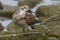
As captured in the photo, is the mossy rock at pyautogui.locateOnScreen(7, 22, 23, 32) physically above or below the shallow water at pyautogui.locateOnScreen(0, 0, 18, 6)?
below

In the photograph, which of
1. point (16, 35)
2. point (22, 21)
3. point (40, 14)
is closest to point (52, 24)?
point (22, 21)

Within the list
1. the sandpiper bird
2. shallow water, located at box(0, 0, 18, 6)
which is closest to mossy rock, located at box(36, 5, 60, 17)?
the sandpiper bird

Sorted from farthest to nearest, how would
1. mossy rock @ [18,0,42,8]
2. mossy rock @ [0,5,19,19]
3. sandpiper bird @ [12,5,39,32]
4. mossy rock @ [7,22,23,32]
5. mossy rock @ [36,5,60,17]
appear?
mossy rock @ [18,0,42,8]
mossy rock @ [0,5,19,19]
mossy rock @ [36,5,60,17]
mossy rock @ [7,22,23,32]
sandpiper bird @ [12,5,39,32]

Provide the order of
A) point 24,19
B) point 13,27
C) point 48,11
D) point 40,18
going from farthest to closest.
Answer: point 48,11 → point 40,18 → point 13,27 → point 24,19

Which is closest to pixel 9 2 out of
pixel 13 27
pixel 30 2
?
pixel 30 2

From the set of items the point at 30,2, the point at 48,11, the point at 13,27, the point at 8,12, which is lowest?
the point at 13,27

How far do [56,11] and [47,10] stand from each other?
0.30 m

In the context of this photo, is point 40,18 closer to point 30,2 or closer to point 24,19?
point 24,19

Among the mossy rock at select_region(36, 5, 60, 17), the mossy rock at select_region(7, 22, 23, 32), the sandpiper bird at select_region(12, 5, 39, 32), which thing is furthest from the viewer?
the mossy rock at select_region(36, 5, 60, 17)

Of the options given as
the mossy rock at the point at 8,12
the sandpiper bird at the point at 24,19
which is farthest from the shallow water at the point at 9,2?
the sandpiper bird at the point at 24,19

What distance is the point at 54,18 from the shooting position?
5250 mm

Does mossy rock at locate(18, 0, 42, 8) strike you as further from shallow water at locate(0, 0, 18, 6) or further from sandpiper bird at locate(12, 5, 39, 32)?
sandpiper bird at locate(12, 5, 39, 32)

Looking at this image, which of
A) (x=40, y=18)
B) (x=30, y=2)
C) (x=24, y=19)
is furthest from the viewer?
(x=30, y=2)

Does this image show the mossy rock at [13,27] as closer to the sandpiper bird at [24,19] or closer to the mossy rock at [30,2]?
the sandpiper bird at [24,19]
